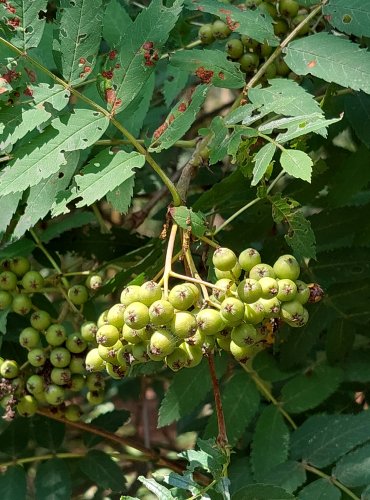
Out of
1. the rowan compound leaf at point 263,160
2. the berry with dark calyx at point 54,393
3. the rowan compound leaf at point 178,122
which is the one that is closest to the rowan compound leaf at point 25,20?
the rowan compound leaf at point 178,122

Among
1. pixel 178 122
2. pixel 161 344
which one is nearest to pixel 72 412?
pixel 161 344

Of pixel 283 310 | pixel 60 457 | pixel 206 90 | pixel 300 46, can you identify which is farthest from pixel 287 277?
pixel 60 457

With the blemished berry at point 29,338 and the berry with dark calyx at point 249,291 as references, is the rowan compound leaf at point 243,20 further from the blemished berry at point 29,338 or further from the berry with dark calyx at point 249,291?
the blemished berry at point 29,338

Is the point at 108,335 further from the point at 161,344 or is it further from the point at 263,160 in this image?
the point at 263,160

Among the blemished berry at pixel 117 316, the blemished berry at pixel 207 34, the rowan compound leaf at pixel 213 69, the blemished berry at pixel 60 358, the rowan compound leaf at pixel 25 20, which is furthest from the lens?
the blemished berry at pixel 207 34

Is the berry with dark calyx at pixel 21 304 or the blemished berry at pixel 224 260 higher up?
the blemished berry at pixel 224 260

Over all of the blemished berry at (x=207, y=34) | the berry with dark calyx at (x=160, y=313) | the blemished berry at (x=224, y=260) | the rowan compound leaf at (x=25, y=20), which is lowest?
the blemished berry at (x=224, y=260)

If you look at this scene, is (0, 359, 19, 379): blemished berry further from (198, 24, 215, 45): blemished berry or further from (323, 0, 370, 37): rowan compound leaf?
(323, 0, 370, 37): rowan compound leaf

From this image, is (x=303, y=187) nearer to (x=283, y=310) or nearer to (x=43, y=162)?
(x=283, y=310)
